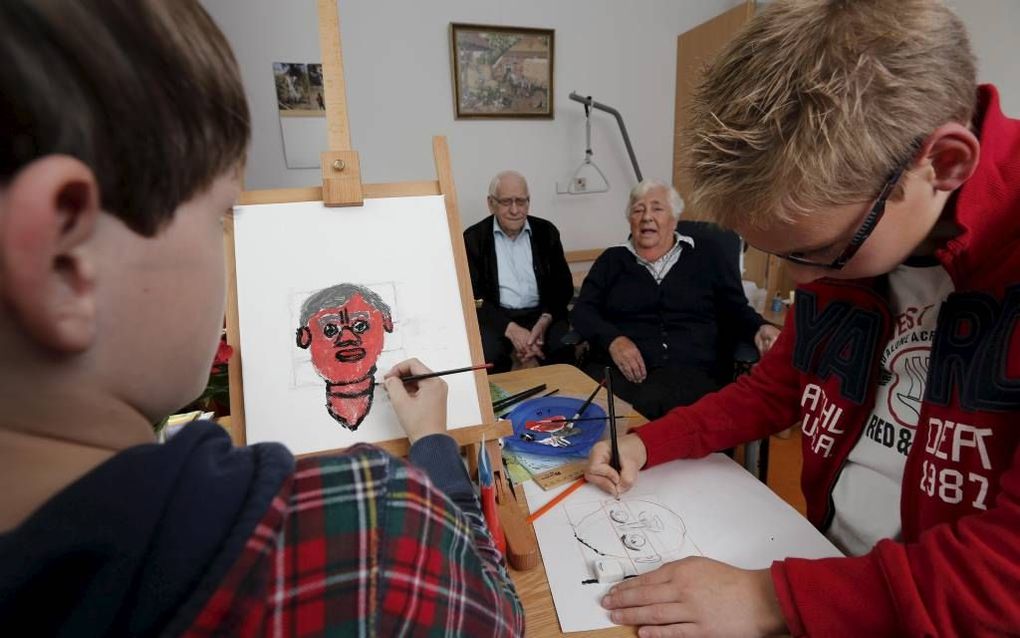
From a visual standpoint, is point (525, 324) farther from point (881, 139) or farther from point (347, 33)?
point (881, 139)

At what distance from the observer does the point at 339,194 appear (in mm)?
873

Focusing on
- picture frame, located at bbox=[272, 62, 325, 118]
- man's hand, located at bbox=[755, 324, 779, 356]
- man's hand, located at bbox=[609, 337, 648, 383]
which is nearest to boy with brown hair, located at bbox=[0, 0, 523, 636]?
man's hand, located at bbox=[609, 337, 648, 383]

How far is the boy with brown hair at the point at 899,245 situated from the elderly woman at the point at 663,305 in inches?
45.8

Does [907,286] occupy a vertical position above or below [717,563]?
above

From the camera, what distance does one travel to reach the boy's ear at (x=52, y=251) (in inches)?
8.7

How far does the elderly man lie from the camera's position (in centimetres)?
253

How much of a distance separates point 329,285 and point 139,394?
0.57 metres

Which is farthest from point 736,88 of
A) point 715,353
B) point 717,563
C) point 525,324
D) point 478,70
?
point 478,70

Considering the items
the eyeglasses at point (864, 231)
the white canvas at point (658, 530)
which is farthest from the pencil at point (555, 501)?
the eyeglasses at point (864, 231)

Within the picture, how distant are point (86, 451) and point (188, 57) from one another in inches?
8.8

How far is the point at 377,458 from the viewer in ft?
1.12

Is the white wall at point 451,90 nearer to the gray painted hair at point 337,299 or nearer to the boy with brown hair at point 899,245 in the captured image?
the gray painted hair at point 337,299

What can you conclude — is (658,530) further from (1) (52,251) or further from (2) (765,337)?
(2) (765,337)

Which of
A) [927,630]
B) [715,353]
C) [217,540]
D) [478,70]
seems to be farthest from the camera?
→ [478,70]
